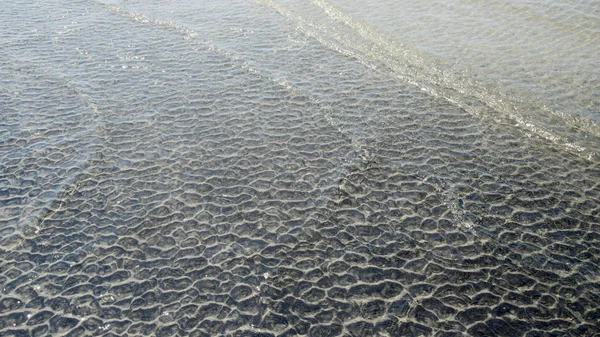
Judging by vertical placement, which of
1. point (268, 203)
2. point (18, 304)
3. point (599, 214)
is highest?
point (599, 214)

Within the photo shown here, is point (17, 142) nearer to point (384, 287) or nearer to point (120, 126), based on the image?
point (120, 126)

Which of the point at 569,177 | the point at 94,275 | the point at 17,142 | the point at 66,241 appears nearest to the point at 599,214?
the point at 569,177

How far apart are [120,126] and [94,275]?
33.5 inches

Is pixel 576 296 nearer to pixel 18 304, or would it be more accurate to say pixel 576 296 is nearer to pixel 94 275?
pixel 94 275

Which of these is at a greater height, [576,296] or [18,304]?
[576,296]

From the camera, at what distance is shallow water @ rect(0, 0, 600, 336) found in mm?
1446

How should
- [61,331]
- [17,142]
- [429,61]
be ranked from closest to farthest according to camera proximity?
[61,331] → [17,142] → [429,61]

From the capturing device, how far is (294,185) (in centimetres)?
191

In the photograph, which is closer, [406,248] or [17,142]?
[406,248]

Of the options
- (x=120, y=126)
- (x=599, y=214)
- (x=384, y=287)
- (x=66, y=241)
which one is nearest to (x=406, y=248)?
(x=384, y=287)

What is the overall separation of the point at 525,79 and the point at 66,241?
6.66 feet

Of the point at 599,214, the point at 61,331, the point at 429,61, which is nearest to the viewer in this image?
the point at 61,331

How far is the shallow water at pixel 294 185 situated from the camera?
1.45 m

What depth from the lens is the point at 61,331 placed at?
1.39 meters
